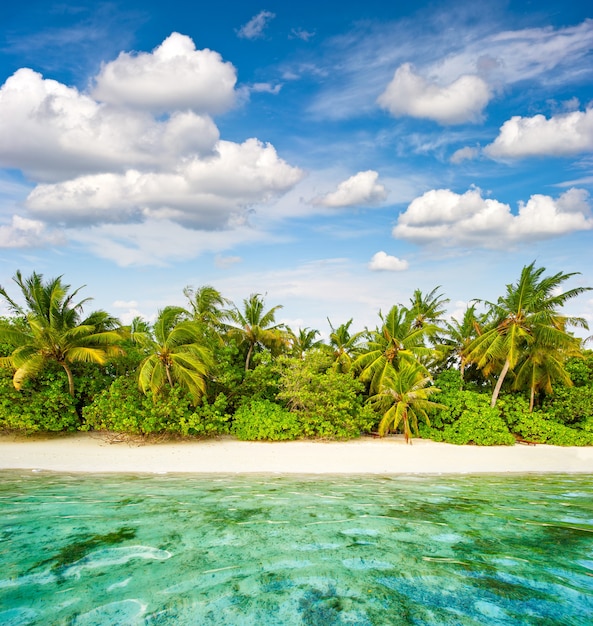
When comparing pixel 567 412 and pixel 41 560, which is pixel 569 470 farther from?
pixel 41 560

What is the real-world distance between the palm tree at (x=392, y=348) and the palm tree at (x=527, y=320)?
2.72m

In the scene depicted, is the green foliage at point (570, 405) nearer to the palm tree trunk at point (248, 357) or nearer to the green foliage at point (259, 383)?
the green foliage at point (259, 383)

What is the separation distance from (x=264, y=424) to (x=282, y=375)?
2.42 metres

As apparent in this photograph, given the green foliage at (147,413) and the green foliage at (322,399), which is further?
the green foliage at (322,399)

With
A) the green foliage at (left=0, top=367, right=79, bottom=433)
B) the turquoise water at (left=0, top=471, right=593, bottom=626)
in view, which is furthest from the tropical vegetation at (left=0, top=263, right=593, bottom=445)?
the turquoise water at (left=0, top=471, right=593, bottom=626)

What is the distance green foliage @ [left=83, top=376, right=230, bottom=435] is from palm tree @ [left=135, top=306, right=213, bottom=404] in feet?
1.66

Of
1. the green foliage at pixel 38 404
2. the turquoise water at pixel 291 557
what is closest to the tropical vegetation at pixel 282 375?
the green foliage at pixel 38 404

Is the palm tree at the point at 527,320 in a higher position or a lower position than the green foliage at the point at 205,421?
higher

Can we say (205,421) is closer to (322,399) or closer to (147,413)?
(147,413)

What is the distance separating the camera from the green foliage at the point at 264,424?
18.4 m

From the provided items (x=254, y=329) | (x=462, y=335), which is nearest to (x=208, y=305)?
(x=254, y=329)

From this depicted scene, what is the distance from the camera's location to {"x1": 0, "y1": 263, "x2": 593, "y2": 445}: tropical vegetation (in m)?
17.4

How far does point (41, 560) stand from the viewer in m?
5.46

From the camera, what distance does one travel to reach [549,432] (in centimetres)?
2014
